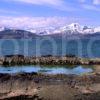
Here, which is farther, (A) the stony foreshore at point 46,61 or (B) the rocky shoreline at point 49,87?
(A) the stony foreshore at point 46,61

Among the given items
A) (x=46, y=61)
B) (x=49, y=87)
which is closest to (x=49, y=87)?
(x=49, y=87)

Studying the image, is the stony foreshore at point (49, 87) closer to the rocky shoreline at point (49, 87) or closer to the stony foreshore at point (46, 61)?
the rocky shoreline at point (49, 87)

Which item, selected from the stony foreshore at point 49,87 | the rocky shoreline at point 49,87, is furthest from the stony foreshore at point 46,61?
the stony foreshore at point 49,87

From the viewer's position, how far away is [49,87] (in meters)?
39.6

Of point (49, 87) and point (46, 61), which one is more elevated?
point (46, 61)

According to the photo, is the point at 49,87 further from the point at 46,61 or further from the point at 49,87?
the point at 46,61

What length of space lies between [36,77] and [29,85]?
5.47 metres

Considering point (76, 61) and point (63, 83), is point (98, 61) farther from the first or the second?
point (63, 83)

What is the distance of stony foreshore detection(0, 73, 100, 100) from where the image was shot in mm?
36625

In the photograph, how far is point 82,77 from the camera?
154 feet

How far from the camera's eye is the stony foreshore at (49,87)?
120ft

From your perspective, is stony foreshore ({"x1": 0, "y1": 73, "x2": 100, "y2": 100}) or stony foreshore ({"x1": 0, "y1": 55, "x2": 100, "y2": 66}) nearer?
stony foreshore ({"x1": 0, "y1": 73, "x2": 100, "y2": 100})

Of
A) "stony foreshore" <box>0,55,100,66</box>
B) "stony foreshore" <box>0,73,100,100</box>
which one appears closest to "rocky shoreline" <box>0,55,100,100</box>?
"stony foreshore" <box>0,73,100,100</box>

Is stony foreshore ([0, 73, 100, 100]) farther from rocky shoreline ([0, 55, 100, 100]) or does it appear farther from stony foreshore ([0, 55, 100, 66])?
stony foreshore ([0, 55, 100, 66])
